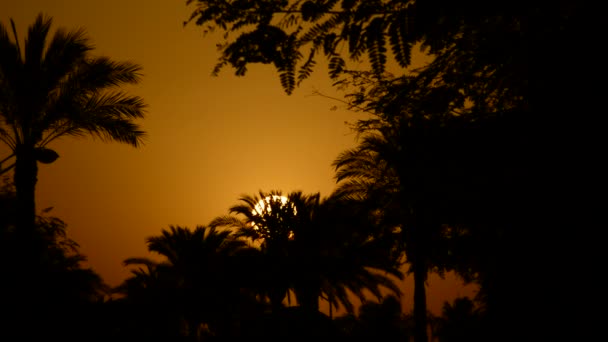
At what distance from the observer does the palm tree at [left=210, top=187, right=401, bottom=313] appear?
18.5 meters

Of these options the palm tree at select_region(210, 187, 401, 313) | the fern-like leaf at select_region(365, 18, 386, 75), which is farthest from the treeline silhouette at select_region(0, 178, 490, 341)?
the fern-like leaf at select_region(365, 18, 386, 75)

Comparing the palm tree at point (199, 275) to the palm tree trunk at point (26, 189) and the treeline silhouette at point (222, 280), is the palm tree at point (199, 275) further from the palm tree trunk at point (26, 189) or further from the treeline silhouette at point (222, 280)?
the palm tree trunk at point (26, 189)

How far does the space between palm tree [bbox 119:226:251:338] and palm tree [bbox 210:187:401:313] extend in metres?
2.52

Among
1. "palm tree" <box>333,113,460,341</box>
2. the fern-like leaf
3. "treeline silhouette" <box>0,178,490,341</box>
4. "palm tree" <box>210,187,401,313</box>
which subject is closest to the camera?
the fern-like leaf

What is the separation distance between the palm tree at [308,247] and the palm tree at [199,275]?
8.26ft

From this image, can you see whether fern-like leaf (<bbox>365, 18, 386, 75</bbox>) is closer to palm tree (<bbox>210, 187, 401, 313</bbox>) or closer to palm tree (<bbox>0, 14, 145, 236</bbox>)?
palm tree (<bbox>0, 14, 145, 236</bbox>)

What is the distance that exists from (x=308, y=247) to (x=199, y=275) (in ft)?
20.0

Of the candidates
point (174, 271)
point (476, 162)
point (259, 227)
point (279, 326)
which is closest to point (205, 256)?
point (174, 271)

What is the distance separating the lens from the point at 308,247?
18500 mm

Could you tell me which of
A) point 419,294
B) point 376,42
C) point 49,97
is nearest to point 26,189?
point 49,97

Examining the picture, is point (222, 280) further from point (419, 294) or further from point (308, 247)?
point (419, 294)

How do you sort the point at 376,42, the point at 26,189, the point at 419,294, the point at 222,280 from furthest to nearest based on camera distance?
the point at 222,280 < the point at 419,294 < the point at 26,189 < the point at 376,42

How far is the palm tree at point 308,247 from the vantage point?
18.5 m

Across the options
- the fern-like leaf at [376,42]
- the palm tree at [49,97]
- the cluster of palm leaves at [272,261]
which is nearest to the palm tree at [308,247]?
the cluster of palm leaves at [272,261]
